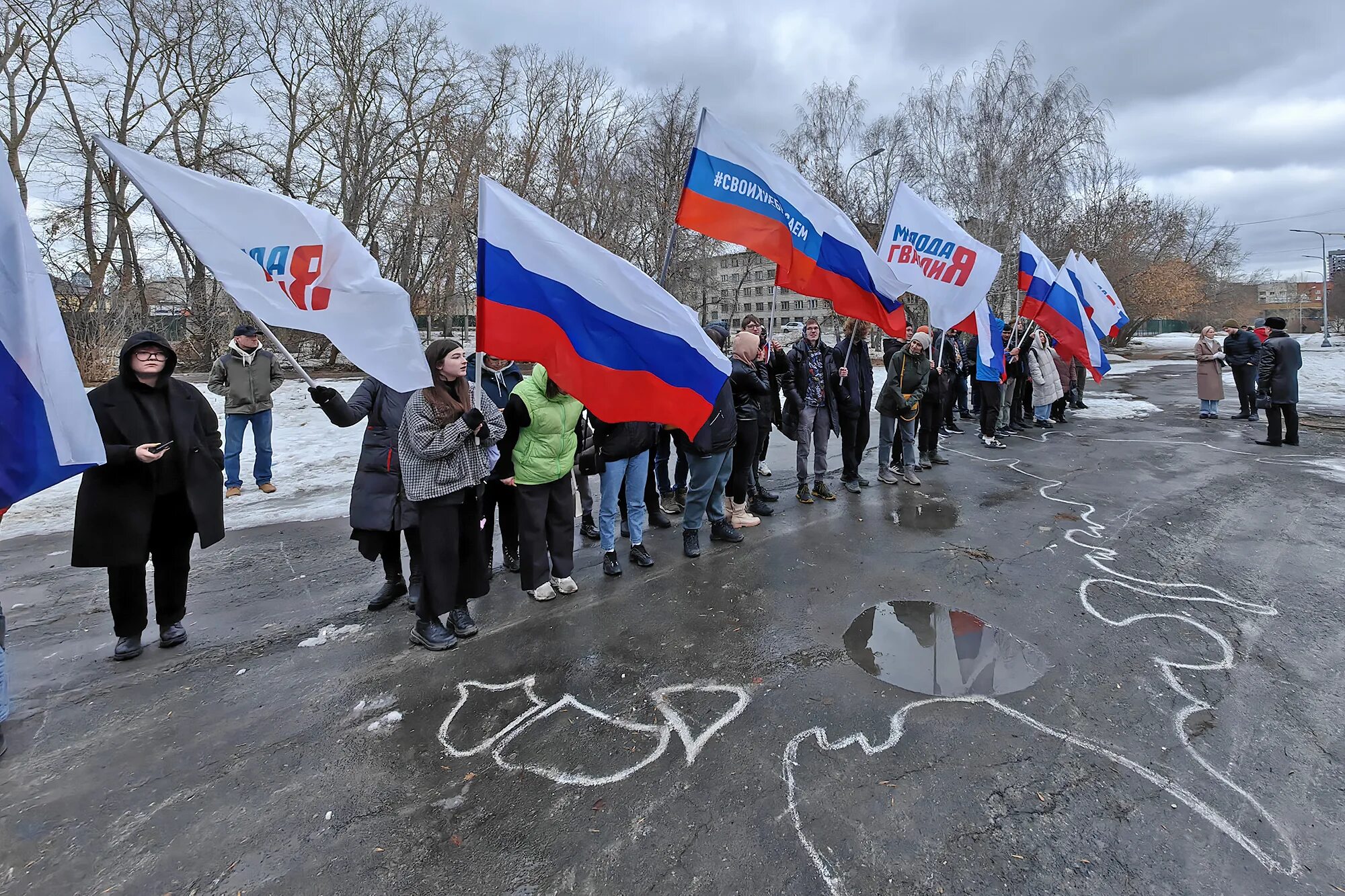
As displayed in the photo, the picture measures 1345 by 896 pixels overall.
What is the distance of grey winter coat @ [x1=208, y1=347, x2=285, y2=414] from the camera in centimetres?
711

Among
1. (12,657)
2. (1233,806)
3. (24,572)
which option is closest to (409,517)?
(12,657)

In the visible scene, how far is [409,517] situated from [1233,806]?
427cm

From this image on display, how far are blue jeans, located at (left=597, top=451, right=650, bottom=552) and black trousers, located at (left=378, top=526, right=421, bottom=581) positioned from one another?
4.41 ft

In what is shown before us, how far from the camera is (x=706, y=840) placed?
2234 millimetres

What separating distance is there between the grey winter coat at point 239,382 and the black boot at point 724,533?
5384 mm

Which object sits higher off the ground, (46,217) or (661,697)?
(46,217)

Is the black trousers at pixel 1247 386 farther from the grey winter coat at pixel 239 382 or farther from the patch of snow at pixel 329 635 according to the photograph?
the grey winter coat at pixel 239 382

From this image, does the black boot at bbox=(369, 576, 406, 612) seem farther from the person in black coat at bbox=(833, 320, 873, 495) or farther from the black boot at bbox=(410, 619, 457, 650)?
the person in black coat at bbox=(833, 320, 873, 495)

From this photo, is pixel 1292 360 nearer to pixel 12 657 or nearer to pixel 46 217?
pixel 12 657

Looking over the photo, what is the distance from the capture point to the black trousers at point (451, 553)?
11.6 ft

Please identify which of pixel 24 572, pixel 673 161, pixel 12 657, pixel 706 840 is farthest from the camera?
pixel 673 161

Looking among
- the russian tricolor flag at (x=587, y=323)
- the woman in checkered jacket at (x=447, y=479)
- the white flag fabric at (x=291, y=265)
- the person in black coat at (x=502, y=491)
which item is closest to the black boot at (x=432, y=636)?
the woman in checkered jacket at (x=447, y=479)

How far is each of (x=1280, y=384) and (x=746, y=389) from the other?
9307mm

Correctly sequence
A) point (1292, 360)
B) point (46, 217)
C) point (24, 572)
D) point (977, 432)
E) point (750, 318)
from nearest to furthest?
point (24, 572)
point (750, 318)
point (1292, 360)
point (977, 432)
point (46, 217)
